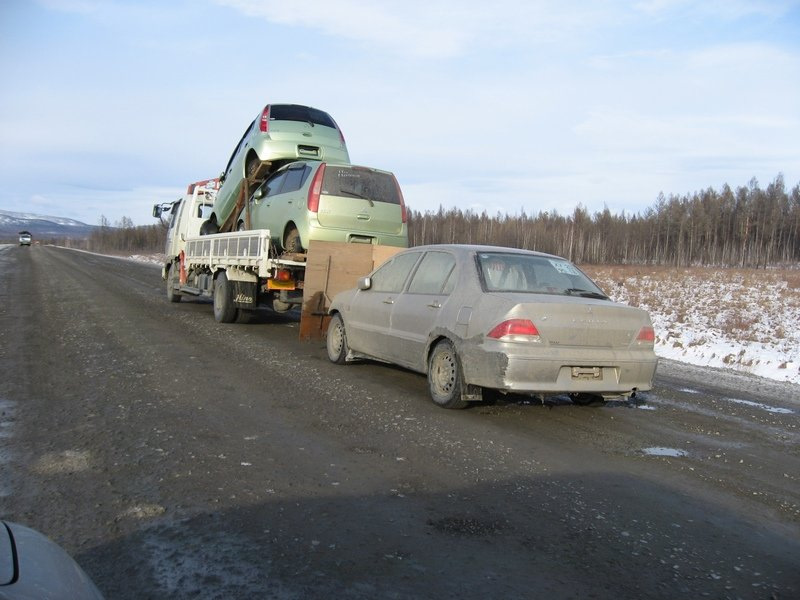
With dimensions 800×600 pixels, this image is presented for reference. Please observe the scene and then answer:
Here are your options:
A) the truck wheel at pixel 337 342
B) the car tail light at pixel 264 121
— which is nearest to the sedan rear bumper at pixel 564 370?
the truck wheel at pixel 337 342

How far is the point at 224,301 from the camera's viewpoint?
39.1ft

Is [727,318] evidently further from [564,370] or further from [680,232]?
[680,232]

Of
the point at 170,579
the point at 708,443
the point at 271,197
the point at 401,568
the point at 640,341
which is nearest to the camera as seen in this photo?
the point at 170,579

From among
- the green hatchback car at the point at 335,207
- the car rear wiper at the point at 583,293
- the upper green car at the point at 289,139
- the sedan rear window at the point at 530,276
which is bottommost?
the car rear wiper at the point at 583,293

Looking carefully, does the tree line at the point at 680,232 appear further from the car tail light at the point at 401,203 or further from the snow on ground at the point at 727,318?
the car tail light at the point at 401,203

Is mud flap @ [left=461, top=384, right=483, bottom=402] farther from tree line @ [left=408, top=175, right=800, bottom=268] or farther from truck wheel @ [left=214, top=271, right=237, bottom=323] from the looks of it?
tree line @ [left=408, top=175, right=800, bottom=268]

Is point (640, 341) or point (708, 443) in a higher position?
point (640, 341)

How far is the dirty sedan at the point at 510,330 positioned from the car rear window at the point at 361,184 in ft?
11.0

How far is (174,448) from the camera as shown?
462cm

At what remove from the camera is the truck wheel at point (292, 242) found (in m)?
10.6

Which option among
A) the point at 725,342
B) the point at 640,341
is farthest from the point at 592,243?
the point at 640,341

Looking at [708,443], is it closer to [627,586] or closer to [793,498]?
[793,498]

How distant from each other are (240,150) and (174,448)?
9572 millimetres

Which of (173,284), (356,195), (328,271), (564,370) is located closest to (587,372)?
(564,370)
